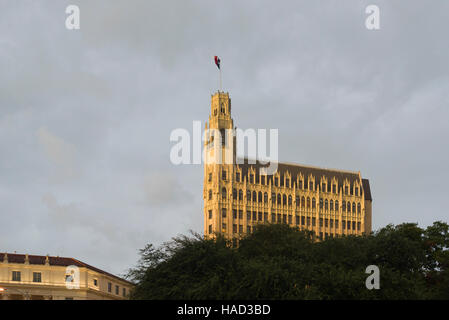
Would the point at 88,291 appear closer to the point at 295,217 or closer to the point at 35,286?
the point at 35,286

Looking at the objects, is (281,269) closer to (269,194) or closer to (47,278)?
(47,278)

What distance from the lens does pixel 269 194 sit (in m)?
166

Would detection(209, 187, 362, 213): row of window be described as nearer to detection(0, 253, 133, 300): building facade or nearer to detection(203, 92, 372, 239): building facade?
detection(203, 92, 372, 239): building facade

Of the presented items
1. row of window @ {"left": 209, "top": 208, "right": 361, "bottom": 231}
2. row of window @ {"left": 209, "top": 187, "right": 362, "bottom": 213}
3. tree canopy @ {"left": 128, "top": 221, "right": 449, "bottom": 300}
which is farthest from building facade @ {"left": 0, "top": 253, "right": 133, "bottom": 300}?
tree canopy @ {"left": 128, "top": 221, "right": 449, "bottom": 300}

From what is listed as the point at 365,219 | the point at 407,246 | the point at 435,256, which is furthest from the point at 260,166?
the point at 407,246

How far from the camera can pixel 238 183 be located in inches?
6462

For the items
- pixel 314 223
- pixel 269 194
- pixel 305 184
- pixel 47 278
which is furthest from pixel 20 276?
pixel 305 184

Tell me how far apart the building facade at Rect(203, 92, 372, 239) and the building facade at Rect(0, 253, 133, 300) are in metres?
32.7

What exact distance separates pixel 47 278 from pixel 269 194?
58.6 metres

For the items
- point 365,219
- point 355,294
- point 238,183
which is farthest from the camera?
point 365,219

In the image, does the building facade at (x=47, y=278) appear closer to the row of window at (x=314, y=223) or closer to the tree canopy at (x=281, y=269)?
the row of window at (x=314, y=223)

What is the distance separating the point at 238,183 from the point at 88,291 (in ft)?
156

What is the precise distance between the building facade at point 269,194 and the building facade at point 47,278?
3269cm

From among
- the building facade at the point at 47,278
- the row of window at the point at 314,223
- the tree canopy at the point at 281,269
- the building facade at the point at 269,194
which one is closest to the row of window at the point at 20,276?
the building facade at the point at 47,278
